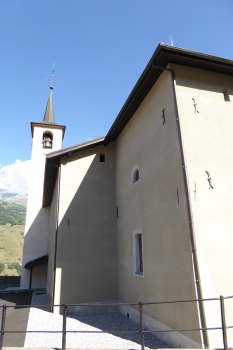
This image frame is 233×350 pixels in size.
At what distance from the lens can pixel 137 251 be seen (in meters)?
8.42

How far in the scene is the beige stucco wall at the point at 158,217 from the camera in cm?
560

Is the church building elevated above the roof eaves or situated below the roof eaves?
below

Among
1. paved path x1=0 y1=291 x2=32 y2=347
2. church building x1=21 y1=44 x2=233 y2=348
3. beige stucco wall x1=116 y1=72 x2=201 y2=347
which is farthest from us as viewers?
paved path x1=0 y1=291 x2=32 y2=347

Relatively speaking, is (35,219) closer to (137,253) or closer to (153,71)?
(137,253)

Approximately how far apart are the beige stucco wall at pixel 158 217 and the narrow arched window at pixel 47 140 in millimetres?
11000

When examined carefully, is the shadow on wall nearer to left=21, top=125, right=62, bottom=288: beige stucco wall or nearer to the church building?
the church building

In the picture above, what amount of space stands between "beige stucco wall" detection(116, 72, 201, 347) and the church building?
3 centimetres

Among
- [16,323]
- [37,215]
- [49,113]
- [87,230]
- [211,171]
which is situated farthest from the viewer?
[49,113]

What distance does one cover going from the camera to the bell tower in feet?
52.8

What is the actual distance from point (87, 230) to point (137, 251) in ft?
8.62

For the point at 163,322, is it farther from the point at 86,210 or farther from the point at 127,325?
the point at 86,210

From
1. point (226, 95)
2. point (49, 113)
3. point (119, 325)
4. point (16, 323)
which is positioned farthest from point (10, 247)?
point (226, 95)

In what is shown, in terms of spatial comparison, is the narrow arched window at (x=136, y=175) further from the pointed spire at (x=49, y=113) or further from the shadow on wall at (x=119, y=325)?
the pointed spire at (x=49, y=113)

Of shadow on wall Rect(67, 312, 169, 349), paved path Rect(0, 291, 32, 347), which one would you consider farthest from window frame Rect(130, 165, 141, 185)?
paved path Rect(0, 291, 32, 347)
